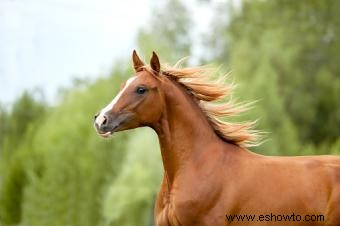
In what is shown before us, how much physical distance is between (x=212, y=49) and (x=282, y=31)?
37.6 ft

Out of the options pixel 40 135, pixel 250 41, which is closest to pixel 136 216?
pixel 40 135

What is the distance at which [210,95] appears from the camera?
9.49 meters

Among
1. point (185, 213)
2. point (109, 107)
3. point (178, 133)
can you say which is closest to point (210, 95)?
point (178, 133)

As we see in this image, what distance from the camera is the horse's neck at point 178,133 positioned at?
9.26 meters

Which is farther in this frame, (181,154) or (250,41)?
(250,41)

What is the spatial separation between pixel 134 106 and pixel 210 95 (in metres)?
0.86

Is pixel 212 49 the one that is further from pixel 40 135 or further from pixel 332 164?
pixel 332 164

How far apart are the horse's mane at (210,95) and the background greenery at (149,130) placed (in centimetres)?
1379

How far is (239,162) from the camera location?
9.26 metres

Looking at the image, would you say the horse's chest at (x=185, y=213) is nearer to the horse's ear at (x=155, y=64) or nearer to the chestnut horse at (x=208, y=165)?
the chestnut horse at (x=208, y=165)

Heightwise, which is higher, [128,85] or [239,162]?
[128,85]

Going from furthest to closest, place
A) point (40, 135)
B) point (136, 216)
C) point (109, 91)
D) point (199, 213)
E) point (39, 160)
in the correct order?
point (40, 135) → point (39, 160) → point (109, 91) → point (136, 216) → point (199, 213)

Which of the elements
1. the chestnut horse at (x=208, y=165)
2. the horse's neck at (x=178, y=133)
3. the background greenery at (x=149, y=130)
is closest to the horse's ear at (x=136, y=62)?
the chestnut horse at (x=208, y=165)

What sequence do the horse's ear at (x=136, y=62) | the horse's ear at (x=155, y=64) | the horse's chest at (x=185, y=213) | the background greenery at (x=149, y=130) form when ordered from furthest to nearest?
the background greenery at (x=149, y=130) → the horse's ear at (x=136, y=62) → the horse's ear at (x=155, y=64) → the horse's chest at (x=185, y=213)
